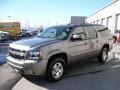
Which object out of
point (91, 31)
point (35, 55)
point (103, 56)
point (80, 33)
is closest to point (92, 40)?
point (91, 31)

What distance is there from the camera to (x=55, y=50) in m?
6.37

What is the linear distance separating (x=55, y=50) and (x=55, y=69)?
0.63 metres

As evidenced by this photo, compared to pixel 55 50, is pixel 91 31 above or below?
above

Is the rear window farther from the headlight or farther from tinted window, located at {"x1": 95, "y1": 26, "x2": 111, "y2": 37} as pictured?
the headlight

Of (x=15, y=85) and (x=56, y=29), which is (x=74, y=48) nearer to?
(x=56, y=29)

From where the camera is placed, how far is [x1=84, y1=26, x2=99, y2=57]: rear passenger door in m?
7.95

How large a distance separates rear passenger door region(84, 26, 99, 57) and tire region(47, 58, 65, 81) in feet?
5.79

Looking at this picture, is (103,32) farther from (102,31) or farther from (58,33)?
(58,33)

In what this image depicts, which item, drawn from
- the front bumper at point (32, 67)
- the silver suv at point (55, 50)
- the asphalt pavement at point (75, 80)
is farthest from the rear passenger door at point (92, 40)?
the front bumper at point (32, 67)

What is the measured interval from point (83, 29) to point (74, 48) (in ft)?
3.49

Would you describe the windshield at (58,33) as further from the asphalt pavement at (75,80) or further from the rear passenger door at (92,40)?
the asphalt pavement at (75,80)

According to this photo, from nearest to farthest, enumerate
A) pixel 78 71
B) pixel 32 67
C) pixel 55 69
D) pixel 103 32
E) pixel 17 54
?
pixel 32 67, pixel 17 54, pixel 55 69, pixel 78 71, pixel 103 32

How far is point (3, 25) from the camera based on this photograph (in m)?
29.0

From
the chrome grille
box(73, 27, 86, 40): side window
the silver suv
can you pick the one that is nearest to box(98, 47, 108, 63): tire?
the silver suv
